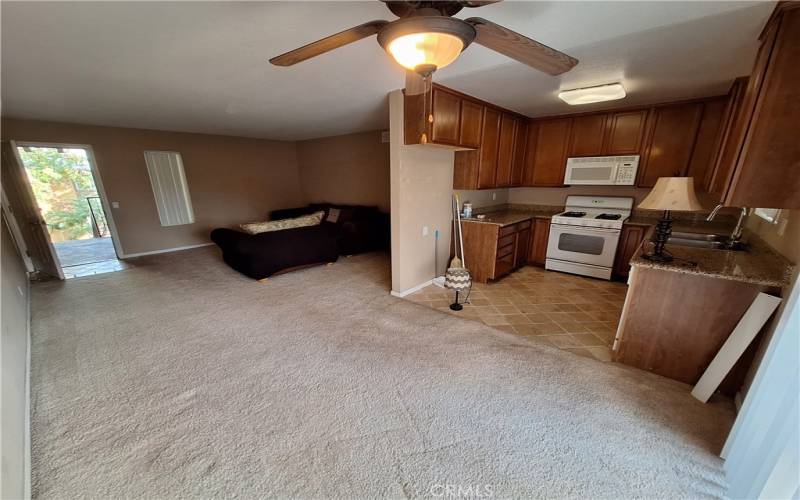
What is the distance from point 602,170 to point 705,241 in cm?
156

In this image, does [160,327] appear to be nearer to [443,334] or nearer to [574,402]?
[443,334]

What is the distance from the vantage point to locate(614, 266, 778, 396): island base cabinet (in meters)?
1.80

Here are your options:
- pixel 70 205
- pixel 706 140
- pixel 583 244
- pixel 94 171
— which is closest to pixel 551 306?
pixel 583 244

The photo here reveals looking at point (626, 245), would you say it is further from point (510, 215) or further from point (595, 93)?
point (595, 93)

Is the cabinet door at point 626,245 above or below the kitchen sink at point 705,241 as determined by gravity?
below

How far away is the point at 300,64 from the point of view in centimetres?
223

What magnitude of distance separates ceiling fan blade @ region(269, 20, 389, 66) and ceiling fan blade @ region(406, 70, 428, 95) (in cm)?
40

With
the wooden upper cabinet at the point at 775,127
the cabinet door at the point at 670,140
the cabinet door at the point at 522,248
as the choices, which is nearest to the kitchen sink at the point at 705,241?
the cabinet door at the point at 670,140

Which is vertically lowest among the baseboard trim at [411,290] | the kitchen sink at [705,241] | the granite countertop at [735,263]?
the baseboard trim at [411,290]

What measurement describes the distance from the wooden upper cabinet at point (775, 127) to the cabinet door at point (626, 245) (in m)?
2.32

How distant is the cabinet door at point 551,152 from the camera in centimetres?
416

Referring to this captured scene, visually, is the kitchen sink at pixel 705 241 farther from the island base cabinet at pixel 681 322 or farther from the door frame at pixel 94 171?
the door frame at pixel 94 171

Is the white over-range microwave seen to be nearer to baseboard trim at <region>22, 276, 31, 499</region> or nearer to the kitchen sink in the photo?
the kitchen sink

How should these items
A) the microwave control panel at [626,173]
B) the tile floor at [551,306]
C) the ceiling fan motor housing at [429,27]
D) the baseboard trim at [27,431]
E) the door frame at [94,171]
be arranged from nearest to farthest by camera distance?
the ceiling fan motor housing at [429,27] → the baseboard trim at [27,431] → the tile floor at [551,306] → the microwave control panel at [626,173] → the door frame at [94,171]
